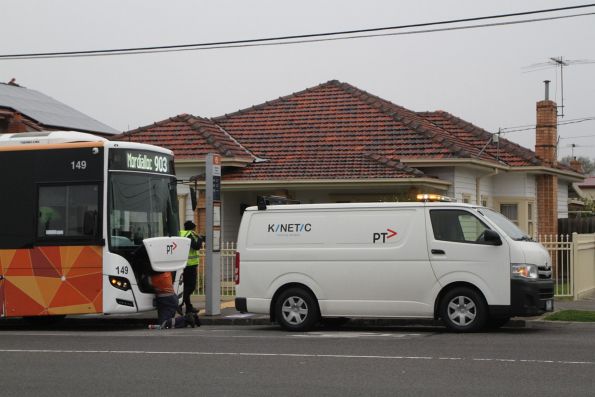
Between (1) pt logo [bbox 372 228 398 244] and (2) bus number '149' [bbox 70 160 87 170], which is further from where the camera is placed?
(2) bus number '149' [bbox 70 160 87 170]

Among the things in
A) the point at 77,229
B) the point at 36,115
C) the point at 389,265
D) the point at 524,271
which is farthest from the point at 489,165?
the point at 36,115

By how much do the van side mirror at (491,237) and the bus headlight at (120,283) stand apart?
5.85 meters

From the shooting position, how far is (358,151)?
85.7 feet

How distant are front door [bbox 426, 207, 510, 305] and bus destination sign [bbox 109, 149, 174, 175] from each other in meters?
4.96

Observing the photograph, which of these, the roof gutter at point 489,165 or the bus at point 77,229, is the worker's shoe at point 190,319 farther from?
the roof gutter at point 489,165

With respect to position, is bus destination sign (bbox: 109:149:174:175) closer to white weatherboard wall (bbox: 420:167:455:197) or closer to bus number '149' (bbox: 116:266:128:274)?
bus number '149' (bbox: 116:266:128:274)

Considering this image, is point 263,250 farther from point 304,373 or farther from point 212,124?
point 212,124

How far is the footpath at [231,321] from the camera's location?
16.4 meters

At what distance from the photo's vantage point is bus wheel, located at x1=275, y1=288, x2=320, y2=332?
51.0 ft

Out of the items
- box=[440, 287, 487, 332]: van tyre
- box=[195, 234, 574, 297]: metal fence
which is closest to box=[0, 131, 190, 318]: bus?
box=[440, 287, 487, 332]: van tyre

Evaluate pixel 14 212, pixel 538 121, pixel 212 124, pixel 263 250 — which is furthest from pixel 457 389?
pixel 538 121

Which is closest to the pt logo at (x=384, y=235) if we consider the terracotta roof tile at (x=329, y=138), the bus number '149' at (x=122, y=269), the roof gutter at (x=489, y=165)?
the bus number '149' at (x=122, y=269)

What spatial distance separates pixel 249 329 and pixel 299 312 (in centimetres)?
131

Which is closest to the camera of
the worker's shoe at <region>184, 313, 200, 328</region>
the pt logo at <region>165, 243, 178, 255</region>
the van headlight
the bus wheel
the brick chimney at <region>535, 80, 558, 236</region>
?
the van headlight
